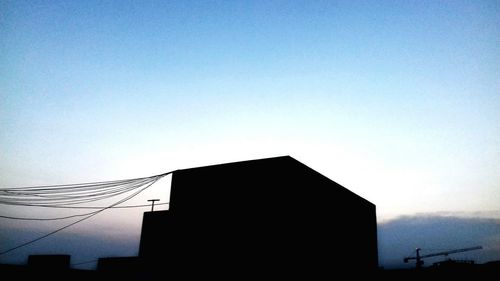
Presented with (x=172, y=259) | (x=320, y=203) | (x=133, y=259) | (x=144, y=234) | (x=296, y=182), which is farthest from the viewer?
(x=133, y=259)

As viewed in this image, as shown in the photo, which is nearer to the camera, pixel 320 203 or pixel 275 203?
pixel 275 203

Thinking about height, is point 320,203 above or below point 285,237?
above

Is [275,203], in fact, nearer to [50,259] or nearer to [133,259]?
[133,259]

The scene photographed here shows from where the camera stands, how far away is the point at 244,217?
15.0m

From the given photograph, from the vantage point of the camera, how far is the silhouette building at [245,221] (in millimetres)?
14573

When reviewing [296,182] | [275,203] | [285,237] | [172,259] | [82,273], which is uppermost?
[296,182]

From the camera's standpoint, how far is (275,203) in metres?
15.1

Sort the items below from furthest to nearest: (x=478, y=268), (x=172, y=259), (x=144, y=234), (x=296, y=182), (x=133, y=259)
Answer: (x=478, y=268)
(x=133, y=259)
(x=144, y=234)
(x=296, y=182)
(x=172, y=259)

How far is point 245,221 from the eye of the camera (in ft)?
49.0

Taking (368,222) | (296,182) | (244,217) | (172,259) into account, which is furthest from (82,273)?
(368,222)

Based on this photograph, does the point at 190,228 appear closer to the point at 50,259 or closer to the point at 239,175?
the point at 239,175

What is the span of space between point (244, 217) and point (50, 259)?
59.3 ft

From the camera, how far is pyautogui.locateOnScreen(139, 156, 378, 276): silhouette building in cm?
1457

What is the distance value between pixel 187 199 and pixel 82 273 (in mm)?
15551
